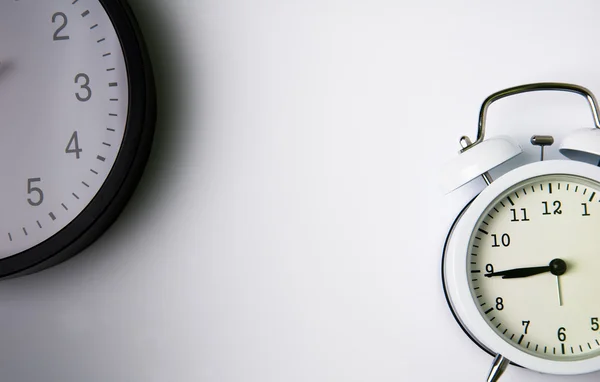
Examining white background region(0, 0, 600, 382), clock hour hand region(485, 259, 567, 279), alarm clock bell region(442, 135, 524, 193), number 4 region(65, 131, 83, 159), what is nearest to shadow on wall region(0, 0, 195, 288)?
white background region(0, 0, 600, 382)

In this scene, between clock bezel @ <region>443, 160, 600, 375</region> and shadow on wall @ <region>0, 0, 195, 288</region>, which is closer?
clock bezel @ <region>443, 160, 600, 375</region>

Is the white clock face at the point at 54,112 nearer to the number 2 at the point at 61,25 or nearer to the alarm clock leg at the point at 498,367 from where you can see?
the number 2 at the point at 61,25

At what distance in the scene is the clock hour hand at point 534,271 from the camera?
2.60ft

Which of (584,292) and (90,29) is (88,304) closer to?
(90,29)

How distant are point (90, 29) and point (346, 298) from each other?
580 millimetres

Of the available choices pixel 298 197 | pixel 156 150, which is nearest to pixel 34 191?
pixel 156 150

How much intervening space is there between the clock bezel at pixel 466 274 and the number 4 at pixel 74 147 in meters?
0.58

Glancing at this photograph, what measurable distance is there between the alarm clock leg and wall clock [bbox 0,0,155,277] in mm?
603

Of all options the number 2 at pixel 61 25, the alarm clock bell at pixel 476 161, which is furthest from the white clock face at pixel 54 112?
the alarm clock bell at pixel 476 161

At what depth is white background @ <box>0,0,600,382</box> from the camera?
873 millimetres

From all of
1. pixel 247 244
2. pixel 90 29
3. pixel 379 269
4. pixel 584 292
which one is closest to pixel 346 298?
pixel 379 269

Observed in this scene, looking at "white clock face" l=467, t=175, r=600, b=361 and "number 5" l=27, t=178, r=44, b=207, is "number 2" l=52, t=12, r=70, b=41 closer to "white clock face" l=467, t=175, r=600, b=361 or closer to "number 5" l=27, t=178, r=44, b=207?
"number 5" l=27, t=178, r=44, b=207

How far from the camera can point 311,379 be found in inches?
34.2

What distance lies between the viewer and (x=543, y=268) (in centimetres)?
80
